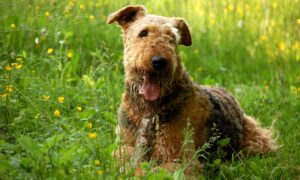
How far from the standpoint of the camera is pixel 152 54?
15.0ft

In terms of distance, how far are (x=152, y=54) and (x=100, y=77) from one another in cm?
141

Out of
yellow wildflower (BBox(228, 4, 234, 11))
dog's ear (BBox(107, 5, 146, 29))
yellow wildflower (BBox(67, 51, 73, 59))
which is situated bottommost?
yellow wildflower (BBox(67, 51, 73, 59))

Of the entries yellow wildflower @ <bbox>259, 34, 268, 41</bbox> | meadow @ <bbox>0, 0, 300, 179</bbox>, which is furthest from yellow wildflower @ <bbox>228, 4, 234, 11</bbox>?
yellow wildflower @ <bbox>259, 34, 268, 41</bbox>

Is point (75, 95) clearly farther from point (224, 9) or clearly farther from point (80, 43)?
point (224, 9)

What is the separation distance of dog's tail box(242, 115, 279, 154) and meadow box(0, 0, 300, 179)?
10 centimetres

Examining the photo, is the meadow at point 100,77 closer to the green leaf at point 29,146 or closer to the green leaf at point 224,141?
the green leaf at point 29,146

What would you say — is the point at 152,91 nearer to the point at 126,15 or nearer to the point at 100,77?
the point at 126,15

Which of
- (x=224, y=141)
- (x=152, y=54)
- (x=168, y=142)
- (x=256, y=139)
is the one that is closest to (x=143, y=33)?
(x=152, y=54)

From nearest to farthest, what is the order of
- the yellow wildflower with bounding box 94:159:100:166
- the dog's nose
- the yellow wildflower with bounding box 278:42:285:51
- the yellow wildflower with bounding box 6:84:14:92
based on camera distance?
the yellow wildflower with bounding box 94:159:100:166
the dog's nose
the yellow wildflower with bounding box 6:84:14:92
the yellow wildflower with bounding box 278:42:285:51

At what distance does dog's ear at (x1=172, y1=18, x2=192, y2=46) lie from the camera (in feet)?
17.3

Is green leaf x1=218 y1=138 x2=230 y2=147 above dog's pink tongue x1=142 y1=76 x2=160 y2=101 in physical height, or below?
below

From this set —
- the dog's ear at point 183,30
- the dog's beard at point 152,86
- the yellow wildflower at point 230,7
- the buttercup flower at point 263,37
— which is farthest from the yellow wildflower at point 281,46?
the dog's beard at point 152,86

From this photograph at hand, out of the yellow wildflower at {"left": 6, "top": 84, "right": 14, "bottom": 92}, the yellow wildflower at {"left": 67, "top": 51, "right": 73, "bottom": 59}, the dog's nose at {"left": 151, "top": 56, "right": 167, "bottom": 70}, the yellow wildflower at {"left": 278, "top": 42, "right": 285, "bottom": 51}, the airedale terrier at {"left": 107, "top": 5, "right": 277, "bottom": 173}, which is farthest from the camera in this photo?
the yellow wildflower at {"left": 278, "top": 42, "right": 285, "bottom": 51}

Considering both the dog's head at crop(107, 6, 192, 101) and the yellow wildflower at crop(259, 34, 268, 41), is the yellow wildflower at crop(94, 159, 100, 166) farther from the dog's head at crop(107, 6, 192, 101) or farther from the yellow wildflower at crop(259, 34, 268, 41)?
the yellow wildflower at crop(259, 34, 268, 41)
